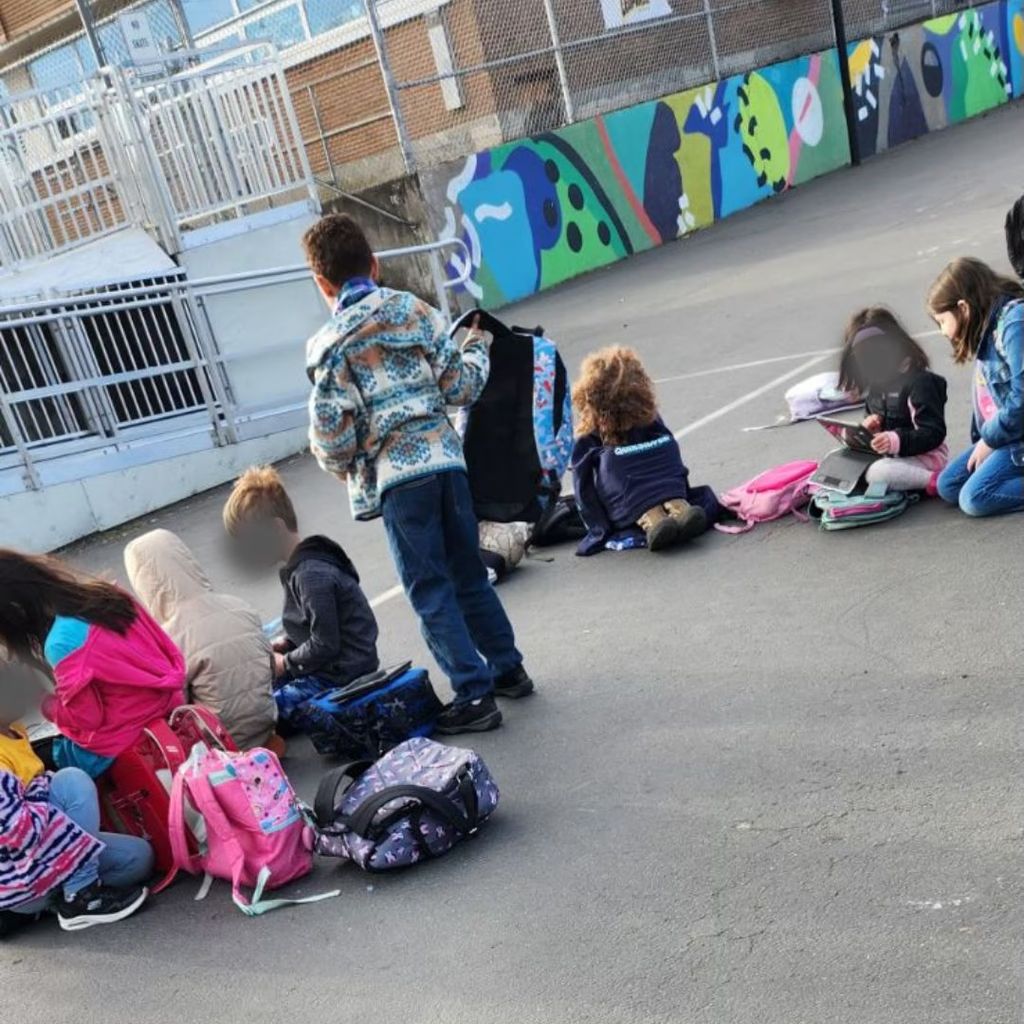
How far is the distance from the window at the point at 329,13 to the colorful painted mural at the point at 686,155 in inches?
161

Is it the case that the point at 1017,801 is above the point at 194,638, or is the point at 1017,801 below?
below

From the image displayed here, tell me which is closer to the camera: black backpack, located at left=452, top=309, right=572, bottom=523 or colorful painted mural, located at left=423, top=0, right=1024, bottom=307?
black backpack, located at left=452, top=309, right=572, bottom=523

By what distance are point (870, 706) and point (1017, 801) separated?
794 millimetres

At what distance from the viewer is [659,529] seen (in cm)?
610

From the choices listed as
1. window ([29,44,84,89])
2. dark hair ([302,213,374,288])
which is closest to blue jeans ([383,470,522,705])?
dark hair ([302,213,374,288])

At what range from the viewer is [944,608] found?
4672mm

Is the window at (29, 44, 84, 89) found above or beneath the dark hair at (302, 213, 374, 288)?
above

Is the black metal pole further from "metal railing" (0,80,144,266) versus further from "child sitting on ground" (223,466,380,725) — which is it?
"child sitting on ground" (223,466,380,725)

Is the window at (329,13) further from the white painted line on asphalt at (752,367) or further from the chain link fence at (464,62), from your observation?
the white painted line on asphalt at (752,367)

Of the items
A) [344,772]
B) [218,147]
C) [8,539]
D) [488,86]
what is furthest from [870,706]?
[488,86]

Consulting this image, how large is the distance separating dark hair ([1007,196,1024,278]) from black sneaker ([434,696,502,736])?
2823 millimetres

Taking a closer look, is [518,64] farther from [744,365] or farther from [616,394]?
[616,394]

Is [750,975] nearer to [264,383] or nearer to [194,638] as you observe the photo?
[194,638]

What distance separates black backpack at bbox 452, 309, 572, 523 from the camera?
489cm
